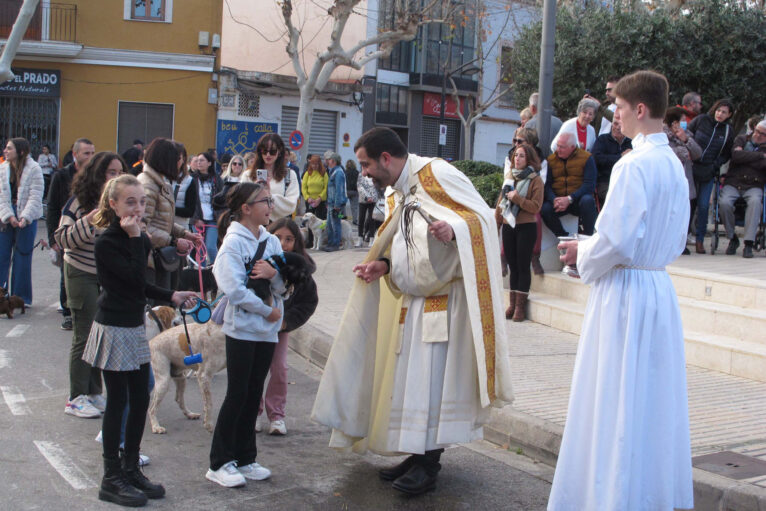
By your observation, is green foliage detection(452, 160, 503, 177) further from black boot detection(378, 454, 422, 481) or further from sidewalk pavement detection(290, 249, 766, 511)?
black boot detection(378, 454, 422, 481)

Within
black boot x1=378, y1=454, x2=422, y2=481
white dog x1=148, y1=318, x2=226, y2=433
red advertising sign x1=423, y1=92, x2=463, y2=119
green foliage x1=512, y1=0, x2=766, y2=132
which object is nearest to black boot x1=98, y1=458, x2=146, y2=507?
white dog x1=148, y1=318, x2=226, y2=433

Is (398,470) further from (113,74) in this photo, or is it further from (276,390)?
(113,74)

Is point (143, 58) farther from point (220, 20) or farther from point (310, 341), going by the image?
point (310, 341)

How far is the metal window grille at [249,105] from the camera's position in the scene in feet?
96.2

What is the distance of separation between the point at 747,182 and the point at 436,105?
2744 centimetres

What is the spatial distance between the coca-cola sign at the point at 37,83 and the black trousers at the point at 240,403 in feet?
81.1

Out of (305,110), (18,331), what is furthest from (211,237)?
(305,110)

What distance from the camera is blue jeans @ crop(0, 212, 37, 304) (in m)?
9.90

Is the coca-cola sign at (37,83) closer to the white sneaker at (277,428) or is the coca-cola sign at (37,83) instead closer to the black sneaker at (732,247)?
the black sneaker at (732,247)

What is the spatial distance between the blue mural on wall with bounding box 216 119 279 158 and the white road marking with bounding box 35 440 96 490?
23.5m

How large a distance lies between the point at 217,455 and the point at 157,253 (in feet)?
6.91

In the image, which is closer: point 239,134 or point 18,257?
point 18,257

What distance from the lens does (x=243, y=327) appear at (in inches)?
185

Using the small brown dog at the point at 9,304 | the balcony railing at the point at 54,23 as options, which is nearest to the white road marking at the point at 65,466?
the small brown dog at the point at 9,304
